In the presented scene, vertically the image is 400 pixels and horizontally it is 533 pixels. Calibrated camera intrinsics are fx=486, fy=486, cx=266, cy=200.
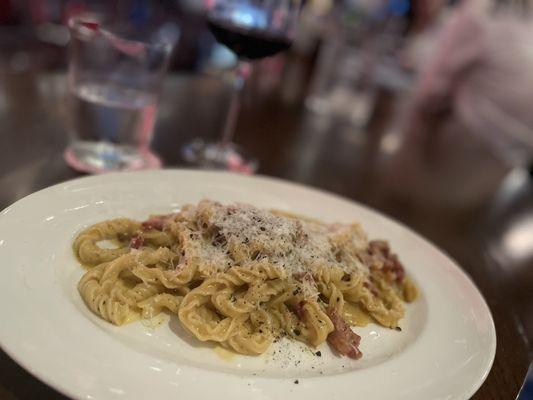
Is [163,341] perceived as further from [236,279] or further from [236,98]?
[236,98]

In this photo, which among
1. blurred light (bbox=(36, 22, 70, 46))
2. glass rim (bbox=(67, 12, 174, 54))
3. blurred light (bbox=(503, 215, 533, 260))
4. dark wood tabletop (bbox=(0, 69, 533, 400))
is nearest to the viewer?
dark wood tabletop (bbox=(0, 69, 533, 400))

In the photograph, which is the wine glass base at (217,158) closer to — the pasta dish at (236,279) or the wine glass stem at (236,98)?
the wine glass stem at (236,98)

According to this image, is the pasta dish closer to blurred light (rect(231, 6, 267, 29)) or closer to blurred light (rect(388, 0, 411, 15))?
blurred light (rect(231, 6, 267, 29))

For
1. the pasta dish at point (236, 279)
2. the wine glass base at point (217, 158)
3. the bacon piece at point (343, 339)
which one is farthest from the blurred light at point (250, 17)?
the bacon piece at point (343, 339)

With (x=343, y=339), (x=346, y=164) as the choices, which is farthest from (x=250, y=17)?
(x=343, y=339)

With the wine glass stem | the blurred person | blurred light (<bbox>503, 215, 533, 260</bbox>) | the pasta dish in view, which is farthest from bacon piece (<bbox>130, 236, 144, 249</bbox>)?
the blurred person

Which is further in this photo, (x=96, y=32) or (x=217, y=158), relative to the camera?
(x=217, y=158)

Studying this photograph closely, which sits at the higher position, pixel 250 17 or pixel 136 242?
pixel 250 17
